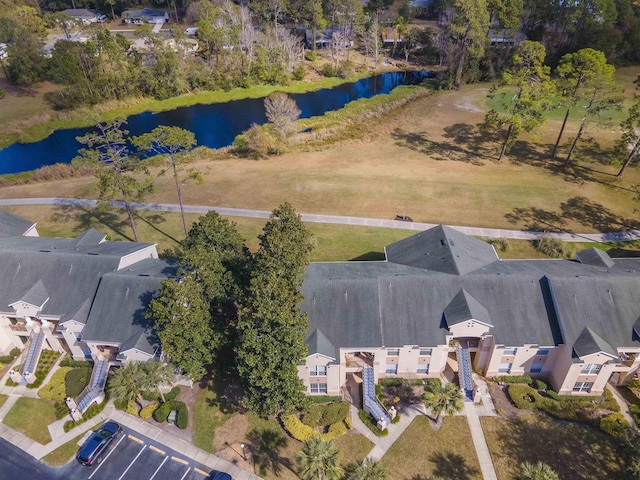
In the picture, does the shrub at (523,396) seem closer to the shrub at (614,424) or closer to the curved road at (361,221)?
the shrub at (614,424)

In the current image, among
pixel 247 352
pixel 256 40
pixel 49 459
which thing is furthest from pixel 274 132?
pixel 49 459

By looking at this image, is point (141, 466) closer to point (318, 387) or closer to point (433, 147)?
point (318, 387)

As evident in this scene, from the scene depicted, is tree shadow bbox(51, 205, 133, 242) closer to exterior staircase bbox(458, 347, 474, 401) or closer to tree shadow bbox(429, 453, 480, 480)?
exterior staircase bbox(458, 347, 474, 401)

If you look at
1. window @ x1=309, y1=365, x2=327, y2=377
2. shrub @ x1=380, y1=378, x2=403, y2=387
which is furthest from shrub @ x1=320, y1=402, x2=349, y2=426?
shrub @ x1=380, y1=378, x2=403, y2=387

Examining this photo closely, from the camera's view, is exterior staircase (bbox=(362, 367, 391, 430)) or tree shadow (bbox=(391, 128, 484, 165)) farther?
tree shadow (bbox=(391, 128, 484, 165))

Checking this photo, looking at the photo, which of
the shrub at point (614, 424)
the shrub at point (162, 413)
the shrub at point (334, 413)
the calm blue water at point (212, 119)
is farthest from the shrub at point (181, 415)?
the calm blue water at point (212, 119)

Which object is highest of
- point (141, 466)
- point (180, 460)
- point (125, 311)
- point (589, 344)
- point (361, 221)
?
point (589, 344)

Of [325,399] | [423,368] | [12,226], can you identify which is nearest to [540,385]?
[423,368]
